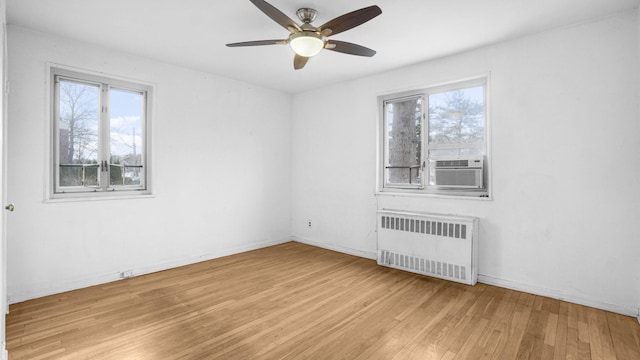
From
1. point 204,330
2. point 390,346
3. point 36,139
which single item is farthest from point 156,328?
point 36,139

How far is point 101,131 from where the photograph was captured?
144 inches

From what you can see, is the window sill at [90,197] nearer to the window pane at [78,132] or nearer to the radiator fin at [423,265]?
the window pane at [78,132]

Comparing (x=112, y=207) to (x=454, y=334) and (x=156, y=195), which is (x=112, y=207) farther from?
(x=454, y=334)

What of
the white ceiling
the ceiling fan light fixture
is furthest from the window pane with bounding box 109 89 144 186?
the ceiling fan light fixture

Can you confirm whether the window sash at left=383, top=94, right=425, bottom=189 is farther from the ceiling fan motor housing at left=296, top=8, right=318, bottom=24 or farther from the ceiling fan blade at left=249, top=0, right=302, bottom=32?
the ceiling fan blade at left=249, top=0, right=302, bottom=32

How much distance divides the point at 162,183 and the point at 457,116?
387 centimetres

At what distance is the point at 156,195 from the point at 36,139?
1.30 meters

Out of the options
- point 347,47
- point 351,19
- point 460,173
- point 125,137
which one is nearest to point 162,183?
point 125,137

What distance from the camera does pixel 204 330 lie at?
2.50 meters

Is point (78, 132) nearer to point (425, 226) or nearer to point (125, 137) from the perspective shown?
point (125, 137)

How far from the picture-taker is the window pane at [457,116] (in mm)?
3705

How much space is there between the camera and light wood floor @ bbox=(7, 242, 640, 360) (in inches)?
87.7

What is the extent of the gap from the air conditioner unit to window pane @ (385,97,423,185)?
37 cm

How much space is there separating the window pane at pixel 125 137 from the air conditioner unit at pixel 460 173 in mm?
3808
